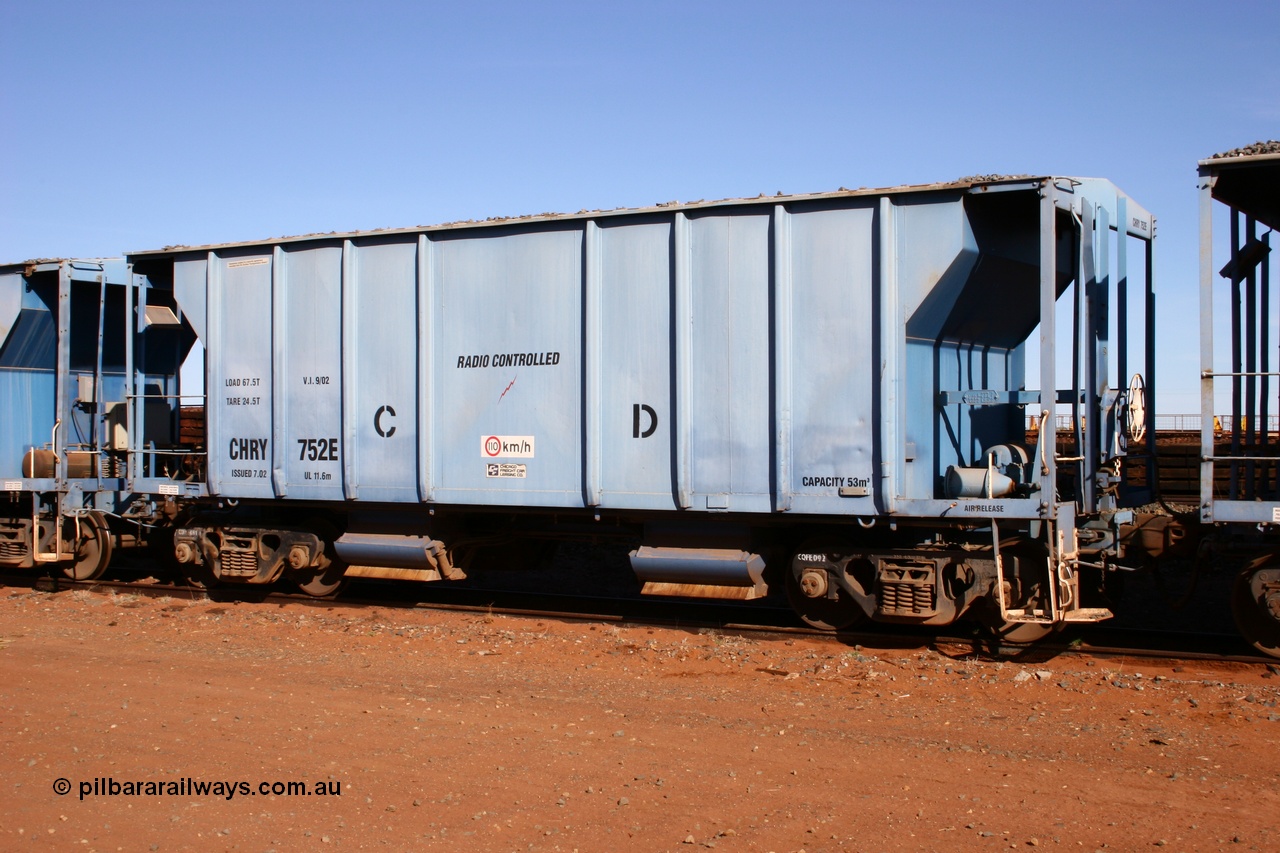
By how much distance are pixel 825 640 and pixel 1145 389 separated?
3.64 m

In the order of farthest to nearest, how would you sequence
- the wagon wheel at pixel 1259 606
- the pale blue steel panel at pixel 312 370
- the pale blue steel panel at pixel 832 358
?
the pale blue steel panel at pixel 312 370 → the pale blue steel panel at pixel 832 358 → the wagon wheel at pixel 1259 606

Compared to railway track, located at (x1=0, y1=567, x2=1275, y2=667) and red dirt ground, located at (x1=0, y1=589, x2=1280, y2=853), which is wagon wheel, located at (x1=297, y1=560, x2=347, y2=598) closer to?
railway track, located at (x1=0, y1=567, x2=1275, y2=667)

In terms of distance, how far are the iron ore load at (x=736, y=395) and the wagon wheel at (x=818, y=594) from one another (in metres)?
0.03

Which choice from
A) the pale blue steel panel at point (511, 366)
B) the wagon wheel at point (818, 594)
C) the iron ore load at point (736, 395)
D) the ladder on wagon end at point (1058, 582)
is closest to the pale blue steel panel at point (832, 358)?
the iron ore load at point (736, 395)

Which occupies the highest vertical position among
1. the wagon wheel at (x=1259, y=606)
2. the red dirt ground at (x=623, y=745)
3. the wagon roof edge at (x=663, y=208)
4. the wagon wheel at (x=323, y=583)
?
the wagon roof edge at (x=663, y=208)

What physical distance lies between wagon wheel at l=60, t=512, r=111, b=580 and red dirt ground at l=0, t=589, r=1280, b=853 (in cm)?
315

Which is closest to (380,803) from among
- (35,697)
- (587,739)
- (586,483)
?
(587,739)

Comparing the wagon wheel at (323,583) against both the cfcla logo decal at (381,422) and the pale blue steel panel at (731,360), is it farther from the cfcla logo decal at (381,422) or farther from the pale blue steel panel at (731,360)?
the pale blue steel panel at (731,360)

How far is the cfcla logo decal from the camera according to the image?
10.3 meters

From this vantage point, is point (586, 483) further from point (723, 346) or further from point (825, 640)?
point (825, 640)

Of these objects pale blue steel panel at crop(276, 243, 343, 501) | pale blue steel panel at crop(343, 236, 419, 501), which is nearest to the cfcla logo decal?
pale blue steel panel at crop(343, 236, 419, 501)

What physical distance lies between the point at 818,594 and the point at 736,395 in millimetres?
1831

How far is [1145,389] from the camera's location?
9320 millimetres

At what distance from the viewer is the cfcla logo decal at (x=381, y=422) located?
33.7 feet
